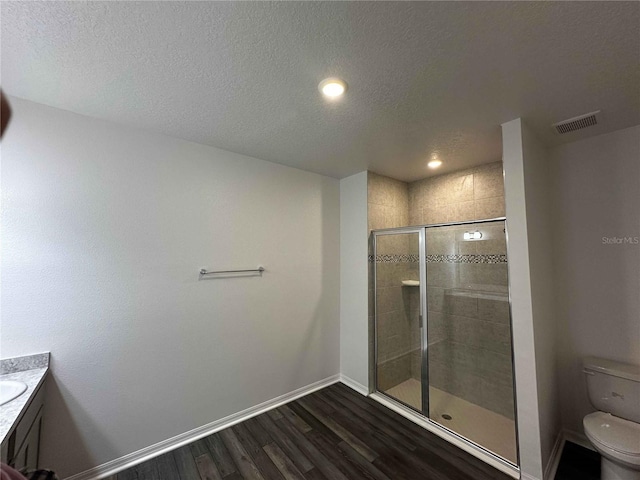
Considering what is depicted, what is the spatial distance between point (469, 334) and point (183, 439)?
8.73 feet

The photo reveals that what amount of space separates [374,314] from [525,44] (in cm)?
239

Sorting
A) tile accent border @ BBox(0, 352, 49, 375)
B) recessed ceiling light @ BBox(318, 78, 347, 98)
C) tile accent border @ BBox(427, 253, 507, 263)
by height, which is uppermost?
recessed ceiling light @ BBox(318, 78, 347, 98)

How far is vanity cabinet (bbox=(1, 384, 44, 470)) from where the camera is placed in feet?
3.57

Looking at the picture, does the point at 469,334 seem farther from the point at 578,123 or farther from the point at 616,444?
the point at 578,123

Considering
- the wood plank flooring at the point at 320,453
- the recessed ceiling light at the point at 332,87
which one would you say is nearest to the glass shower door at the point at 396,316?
the wood plank flooring at the point at 320,453

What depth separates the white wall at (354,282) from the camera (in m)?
2.79

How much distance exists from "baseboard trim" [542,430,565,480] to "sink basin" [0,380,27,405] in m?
3.03

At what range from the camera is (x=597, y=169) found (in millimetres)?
1972

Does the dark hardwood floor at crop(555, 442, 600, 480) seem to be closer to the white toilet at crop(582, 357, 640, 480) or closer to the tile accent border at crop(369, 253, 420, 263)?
the white toilet at crop(582, 357, 640, 480)

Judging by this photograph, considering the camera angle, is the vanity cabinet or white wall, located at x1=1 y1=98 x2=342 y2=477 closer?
the vanity cabinet

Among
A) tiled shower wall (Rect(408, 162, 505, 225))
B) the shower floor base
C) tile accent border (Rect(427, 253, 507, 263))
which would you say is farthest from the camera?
tiled shower wall (Rect(408, 162, 505, 225))

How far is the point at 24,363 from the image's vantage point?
4.92 ft

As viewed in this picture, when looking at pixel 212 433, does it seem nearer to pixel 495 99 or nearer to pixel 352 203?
pixel 352 203

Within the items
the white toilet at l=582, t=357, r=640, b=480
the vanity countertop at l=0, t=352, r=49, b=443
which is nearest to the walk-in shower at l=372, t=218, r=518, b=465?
the white toilet at l=582, t=357, r=640, b=480
